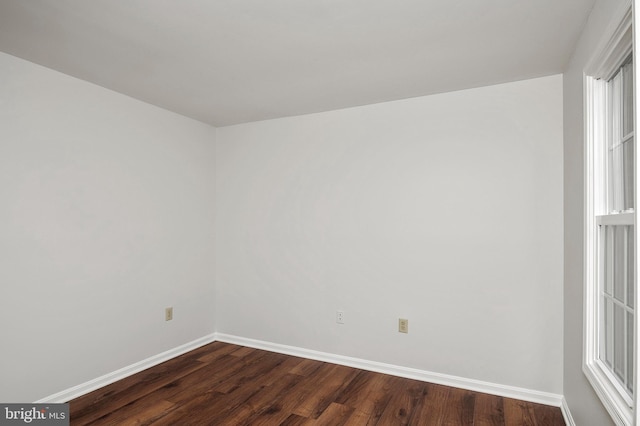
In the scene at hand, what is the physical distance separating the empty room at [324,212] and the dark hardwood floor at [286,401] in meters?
0.02

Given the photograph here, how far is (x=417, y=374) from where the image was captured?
2977 mm

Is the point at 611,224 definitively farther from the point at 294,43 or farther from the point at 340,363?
the point at 340,363

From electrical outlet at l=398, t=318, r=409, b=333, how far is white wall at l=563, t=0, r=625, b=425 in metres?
1.09

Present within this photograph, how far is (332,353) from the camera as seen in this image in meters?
3.35

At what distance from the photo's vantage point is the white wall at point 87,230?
235 cm

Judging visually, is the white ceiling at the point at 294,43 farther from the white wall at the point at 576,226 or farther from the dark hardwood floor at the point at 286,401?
the dark hardwood floor at the point at 286,401

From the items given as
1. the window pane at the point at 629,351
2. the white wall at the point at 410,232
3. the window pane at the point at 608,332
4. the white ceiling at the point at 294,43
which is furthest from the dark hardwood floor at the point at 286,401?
the white ceiling at the point at 294,43

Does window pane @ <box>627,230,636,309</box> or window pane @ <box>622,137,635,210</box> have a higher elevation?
window pane @ <box>622,137,635,210</box>

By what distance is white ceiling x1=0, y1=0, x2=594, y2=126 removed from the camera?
181 cm

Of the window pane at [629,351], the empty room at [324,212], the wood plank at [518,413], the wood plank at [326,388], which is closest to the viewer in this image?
the window pane at [629,351]

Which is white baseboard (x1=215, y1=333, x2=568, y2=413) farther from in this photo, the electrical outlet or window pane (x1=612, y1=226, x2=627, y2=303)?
window pane (x1=612, y1=226, x2=627, y2=303)

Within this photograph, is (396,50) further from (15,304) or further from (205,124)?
(15,304)

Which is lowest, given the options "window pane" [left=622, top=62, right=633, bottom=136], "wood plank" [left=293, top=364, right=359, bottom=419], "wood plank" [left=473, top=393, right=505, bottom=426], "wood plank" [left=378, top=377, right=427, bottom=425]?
"wood plank" [left=293, top=364, right=359, bottom=419]

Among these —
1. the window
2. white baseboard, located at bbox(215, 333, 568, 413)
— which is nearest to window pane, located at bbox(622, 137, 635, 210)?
the window
